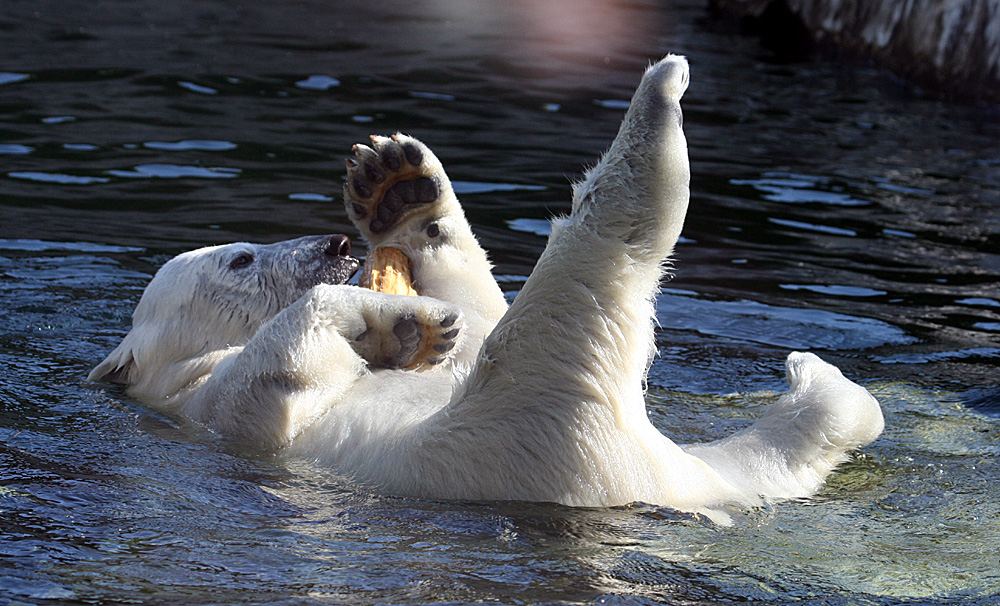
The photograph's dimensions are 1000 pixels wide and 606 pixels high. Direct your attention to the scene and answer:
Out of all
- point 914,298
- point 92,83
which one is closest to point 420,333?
point 914,298

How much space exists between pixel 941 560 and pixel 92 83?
9645 millimetres

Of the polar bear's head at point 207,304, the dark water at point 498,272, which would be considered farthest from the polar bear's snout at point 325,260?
the dark water at point 498,272

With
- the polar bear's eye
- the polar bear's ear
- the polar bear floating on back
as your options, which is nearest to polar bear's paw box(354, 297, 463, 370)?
the polar bear floating on back

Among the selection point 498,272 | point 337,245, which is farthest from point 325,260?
point 498,272

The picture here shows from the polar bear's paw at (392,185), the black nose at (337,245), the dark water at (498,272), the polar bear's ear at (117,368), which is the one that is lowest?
the polar bear's ear at (117,368)

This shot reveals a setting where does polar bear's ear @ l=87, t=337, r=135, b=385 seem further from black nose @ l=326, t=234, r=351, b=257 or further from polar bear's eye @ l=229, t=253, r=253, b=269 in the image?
black nose @ l=326, t=234, r=351, b=257

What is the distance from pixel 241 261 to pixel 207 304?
0.22 metres

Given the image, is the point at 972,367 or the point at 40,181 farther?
the point at 40,181

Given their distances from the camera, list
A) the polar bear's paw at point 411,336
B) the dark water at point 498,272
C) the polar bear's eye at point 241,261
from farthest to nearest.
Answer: the polar bear's eye at point 241,261, the polar bear's paw at point 411,336, the dark water at point 498,272

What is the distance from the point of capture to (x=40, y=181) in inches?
307

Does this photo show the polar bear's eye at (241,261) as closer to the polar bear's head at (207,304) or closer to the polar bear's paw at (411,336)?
the polar bear's head at (207,304)

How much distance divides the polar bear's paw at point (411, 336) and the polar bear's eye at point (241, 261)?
2.83 ft

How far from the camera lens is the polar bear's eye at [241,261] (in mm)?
4398

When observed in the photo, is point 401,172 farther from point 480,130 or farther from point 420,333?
point 480,130
